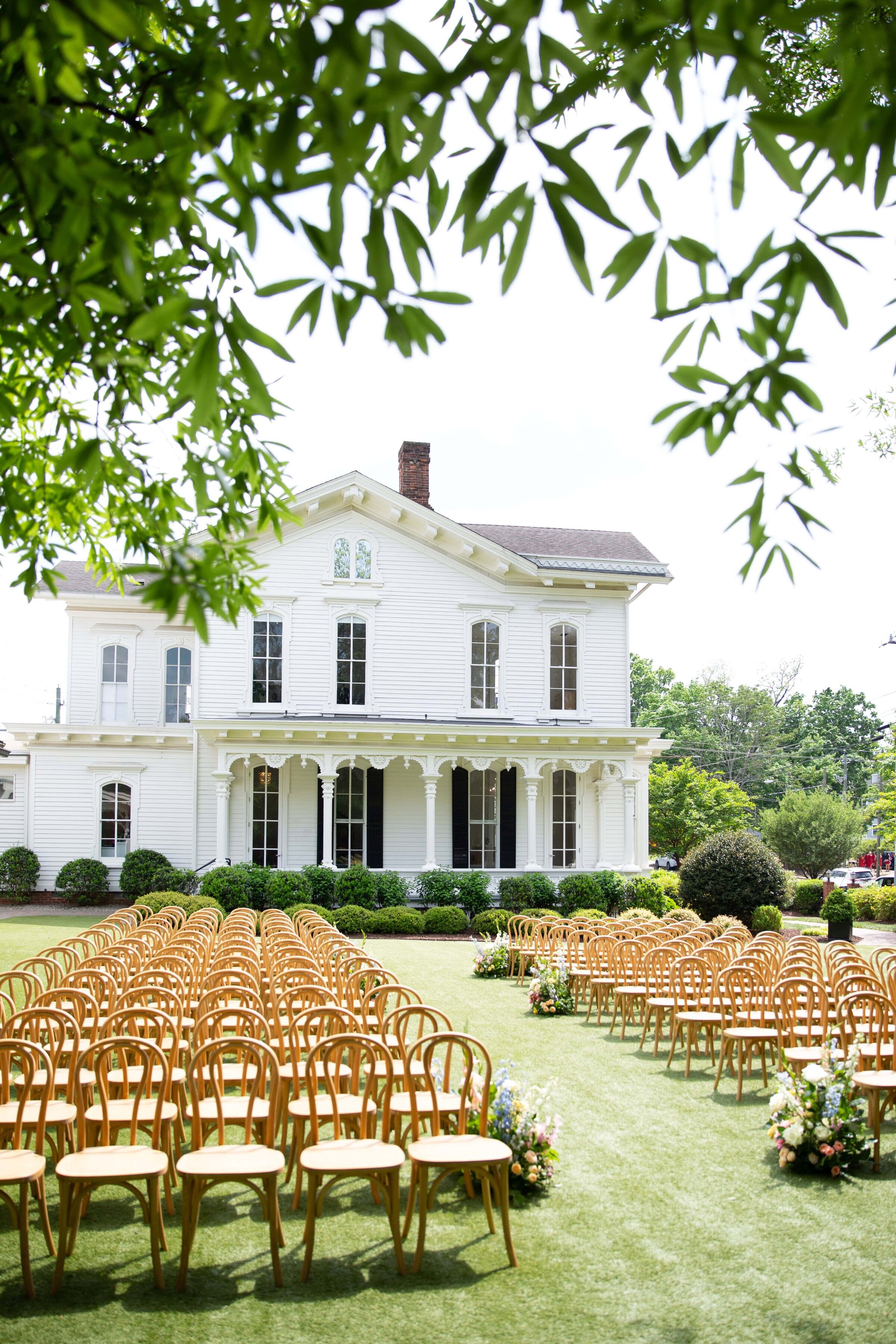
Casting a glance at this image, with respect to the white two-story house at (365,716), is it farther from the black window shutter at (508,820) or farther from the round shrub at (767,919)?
the round shrub at (767,919)

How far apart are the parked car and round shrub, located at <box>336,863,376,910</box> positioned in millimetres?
46504

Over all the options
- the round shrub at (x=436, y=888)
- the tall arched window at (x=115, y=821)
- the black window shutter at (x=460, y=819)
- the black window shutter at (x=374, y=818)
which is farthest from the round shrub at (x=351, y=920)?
the tall arched window at (x=115, y=821)

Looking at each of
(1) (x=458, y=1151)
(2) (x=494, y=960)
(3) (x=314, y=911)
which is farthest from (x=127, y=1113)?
(3) (x=314, y=911)

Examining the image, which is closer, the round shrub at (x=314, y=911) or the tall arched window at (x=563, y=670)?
the round shrub at (x=314, y=911)

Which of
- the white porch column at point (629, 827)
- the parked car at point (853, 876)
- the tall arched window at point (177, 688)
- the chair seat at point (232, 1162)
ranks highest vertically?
the tall arched window at point (177, 688)

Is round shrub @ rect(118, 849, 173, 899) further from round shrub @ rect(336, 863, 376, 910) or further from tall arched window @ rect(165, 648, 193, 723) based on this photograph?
round shrub @ rect(336, 863, 376, 910)

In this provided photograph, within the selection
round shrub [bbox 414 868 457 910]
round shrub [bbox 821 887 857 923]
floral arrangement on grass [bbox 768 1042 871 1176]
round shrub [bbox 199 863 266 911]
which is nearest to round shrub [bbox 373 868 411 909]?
round shrub [bbox 414 868 457 910]

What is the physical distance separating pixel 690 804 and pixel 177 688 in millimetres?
Result: 24911

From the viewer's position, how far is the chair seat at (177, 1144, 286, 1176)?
5355mm

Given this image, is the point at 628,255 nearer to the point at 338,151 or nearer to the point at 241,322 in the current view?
the point at 338,151

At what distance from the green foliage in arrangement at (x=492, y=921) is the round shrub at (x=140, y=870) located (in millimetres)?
8168

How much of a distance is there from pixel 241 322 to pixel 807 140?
67.0 inches

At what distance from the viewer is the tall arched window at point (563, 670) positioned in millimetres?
28812

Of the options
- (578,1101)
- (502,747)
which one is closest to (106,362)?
(578,1101)
